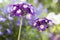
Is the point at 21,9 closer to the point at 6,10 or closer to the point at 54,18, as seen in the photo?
the point at 6,10

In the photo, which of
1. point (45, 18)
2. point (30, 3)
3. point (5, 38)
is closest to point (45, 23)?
point (45, 18)

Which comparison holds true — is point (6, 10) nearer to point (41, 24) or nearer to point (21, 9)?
point (21, 9)

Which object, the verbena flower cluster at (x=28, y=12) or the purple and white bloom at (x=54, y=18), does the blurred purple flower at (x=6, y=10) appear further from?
the purple and white bloom at (x=54, y=18)

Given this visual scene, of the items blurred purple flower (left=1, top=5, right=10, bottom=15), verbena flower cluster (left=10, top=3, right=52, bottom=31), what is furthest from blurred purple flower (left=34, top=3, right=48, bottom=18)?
blurred purple flower (left=1, top=5, right=10, bottom=15)

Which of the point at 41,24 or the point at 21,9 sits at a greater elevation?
the point at 21,9

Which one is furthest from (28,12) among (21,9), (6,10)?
(6,10)

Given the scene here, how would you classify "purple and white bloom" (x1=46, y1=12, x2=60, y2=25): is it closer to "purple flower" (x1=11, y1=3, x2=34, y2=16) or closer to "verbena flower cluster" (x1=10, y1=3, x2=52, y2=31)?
"verbena flower cluster" (x1=10, y1=3, x2=52, y2=31)

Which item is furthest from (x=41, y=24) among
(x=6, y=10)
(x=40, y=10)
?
(x=6, y=10)

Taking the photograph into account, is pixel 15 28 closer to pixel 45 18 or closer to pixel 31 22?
pixel 31 22

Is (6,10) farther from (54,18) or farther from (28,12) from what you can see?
(54,18)
